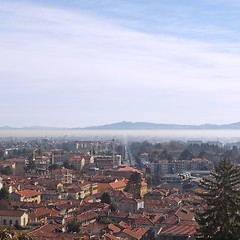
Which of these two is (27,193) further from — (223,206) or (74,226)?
(223,206)

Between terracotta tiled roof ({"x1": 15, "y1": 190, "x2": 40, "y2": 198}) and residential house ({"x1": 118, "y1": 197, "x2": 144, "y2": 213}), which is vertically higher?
terracotta tiled roof ({"x1": 15, "y1": 190, "x2": 40, "y2": 198})

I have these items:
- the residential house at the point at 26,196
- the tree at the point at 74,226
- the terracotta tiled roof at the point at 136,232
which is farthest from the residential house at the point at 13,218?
the residential house at the point at 26,196

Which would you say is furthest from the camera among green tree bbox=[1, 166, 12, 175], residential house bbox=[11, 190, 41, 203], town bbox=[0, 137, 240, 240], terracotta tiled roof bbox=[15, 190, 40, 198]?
green tree bbox=[1, 166, 12, 175]

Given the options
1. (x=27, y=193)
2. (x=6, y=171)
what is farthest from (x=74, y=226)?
(x=6, y=171)

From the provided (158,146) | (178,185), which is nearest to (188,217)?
(178,185)

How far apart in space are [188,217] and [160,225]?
5.93 feet

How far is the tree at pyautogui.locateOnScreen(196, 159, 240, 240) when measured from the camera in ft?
32.1

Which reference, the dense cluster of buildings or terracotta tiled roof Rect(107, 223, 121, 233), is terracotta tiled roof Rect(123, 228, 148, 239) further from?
terracotta tiled roof Rect(107, 223, 121, 233)

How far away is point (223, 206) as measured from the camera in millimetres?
9930

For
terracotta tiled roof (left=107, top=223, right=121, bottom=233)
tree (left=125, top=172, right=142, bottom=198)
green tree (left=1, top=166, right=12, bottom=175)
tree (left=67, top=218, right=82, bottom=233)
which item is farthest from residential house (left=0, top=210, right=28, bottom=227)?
Result: green tree (left=1, top=166, right=12, bottom=175)

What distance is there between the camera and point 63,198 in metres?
34.8

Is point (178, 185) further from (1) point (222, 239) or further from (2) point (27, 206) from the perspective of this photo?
(1) point (222, 239)

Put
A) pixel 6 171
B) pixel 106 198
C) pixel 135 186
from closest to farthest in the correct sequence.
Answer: pixel 106 198 → pixel 135 186 → pixel 6 171

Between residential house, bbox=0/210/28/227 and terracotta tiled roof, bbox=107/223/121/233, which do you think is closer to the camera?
terracotta tiled roof, bbox=107/223/121/233
